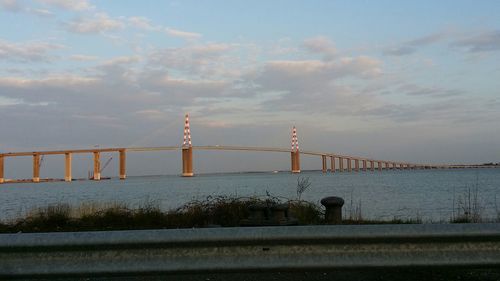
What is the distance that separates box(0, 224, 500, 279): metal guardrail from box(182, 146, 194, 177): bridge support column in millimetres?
93689

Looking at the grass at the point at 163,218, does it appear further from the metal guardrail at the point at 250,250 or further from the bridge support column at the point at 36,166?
the bridge support column at the point at 36,166

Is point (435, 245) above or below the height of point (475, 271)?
above

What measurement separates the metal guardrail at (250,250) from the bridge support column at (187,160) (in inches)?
3689

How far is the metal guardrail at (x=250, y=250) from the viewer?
153 inches

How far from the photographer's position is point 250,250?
13.0 ft

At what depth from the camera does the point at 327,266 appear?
393 centimetres

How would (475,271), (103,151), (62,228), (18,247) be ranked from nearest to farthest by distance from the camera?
(18,247) < (475,271) < (62,228) < (103,151)

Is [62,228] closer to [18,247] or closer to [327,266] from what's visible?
[18,247]

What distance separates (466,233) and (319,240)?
105cm

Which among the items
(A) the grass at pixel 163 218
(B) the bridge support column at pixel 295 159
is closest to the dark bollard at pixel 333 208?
(A) the grass at pixel 163 218

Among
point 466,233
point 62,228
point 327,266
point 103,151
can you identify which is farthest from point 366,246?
point 103,151

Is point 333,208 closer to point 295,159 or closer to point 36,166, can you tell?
point 36,166

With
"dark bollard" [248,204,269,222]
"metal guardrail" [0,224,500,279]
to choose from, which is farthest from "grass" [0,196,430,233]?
"metal guardrail" [0,224,500,279]

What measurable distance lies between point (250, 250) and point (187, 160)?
3708 inches
